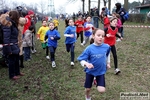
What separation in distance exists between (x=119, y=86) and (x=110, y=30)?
1671 millimetres

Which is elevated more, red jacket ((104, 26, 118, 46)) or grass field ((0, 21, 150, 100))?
red jacket ((104, 26, 118, 46))

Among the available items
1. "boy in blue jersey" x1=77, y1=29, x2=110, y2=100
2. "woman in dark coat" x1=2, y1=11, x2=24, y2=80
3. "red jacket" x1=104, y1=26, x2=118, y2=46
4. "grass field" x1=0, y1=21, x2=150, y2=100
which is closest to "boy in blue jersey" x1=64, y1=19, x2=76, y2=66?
"grass field" x1=0, y1=21, x2=150, y2=100

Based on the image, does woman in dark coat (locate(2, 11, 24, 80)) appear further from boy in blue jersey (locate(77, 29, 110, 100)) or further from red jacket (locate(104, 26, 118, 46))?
red jacket (locate(104, 26, 118, 46))

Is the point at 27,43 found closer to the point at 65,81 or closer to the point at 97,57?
the point at 65,81

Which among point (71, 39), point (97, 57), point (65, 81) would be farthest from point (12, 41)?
point (97, 57)

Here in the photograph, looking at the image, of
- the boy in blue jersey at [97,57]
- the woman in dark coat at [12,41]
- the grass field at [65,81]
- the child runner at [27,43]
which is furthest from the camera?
the child runner at [27,43]

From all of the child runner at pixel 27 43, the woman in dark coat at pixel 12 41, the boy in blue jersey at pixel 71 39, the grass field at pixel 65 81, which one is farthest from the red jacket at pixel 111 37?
the child runner at pixel 27 43

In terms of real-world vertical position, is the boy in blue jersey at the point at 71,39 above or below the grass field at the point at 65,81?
above

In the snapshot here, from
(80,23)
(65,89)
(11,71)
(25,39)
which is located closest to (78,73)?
(65,89)

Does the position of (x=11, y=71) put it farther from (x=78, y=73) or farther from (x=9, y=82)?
(x=78, y=73)

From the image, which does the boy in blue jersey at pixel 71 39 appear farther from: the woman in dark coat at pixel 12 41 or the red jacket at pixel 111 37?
the woman in dark coat at pixel 12 41

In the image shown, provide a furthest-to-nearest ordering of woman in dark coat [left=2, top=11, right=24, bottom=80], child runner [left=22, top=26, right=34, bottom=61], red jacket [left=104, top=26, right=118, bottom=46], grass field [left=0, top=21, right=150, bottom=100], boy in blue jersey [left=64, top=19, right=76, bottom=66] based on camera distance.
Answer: child runner [left=22, top=26, right=34, bottom=61]
boy in blue jersey [left=64, top=19, right=76, bottom=66]
red jacket [left=104, top=26, right=118, bottom=46]
woman in dark coat [left=2, top=11, right=24, bottom=80]
grass field [left=0, top=21, right=150, bottom=100]

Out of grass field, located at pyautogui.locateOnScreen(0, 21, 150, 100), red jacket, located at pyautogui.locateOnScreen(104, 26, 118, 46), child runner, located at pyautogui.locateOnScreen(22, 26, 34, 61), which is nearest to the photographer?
grass field, located at pyautogui.locateOnScreen(0, 21, 150, 100)

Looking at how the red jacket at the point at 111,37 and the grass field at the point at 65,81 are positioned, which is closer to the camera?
the grass field at the point at 65,81
